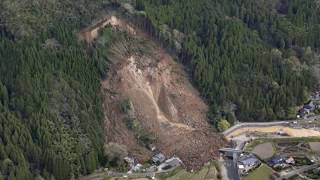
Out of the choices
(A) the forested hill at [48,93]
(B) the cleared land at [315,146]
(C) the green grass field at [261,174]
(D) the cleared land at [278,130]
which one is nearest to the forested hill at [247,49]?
(D) the cleared land at [278,130]

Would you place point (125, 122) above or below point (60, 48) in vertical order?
Result: below

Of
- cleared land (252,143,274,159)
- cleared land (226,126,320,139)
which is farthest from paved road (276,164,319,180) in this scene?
cleared land (226,126,320,139)

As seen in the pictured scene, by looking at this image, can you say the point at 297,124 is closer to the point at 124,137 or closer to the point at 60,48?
the point at 124,137

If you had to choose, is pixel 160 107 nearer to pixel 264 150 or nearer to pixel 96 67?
pixel 96 67

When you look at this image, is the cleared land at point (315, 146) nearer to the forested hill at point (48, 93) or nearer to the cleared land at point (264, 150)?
the cleared land at point (264, 150)

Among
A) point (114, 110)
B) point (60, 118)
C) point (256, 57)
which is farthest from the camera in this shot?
point (256, 57)

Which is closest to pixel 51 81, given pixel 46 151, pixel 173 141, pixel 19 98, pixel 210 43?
pixel 19 98

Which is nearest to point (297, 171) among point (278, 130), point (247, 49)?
point (278, 130)
